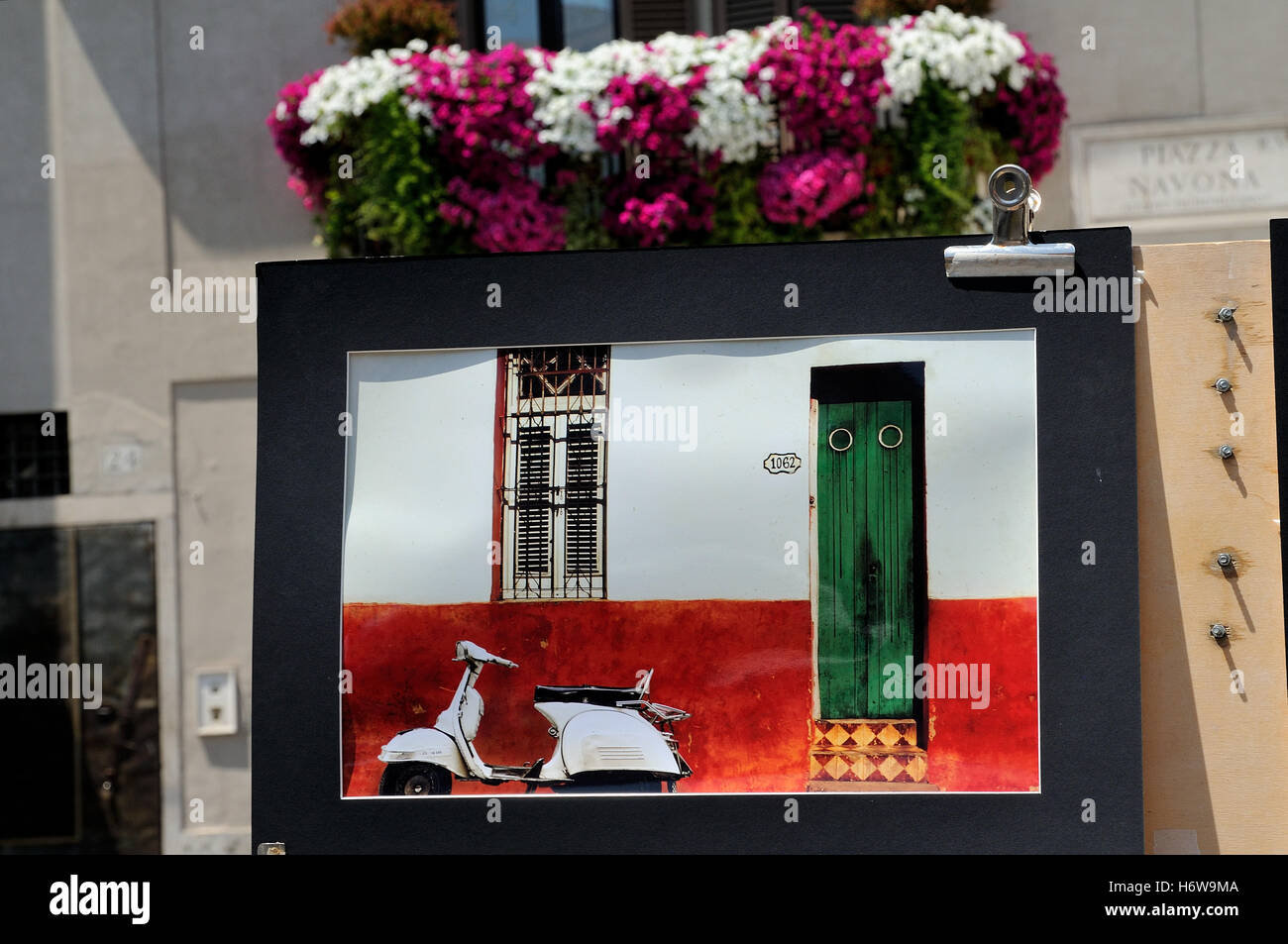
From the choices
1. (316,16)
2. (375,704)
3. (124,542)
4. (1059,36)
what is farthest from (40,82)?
(375,704)

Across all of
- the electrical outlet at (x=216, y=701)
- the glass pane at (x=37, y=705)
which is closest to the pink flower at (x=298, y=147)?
the glass pane at (x=37, y=705)

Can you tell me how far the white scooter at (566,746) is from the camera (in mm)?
1880

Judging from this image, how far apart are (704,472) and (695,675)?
0.33 m

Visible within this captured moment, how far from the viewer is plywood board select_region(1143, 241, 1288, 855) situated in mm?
1844

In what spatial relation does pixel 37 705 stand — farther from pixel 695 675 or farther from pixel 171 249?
pixel 695 675

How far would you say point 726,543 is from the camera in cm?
189

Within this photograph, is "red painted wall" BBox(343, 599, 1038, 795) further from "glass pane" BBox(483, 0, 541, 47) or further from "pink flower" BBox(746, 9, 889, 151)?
"glass pane" BBox(483, 0, 541, 47)

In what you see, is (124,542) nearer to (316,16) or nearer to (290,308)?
(316,16)

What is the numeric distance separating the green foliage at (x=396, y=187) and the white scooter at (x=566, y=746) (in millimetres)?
4000

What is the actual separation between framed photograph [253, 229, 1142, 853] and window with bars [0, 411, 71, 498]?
506 centimetres

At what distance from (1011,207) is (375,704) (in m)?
1.30

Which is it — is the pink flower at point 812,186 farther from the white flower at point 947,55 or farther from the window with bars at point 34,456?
the window with bars at point 34,456

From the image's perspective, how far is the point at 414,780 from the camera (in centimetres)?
191
